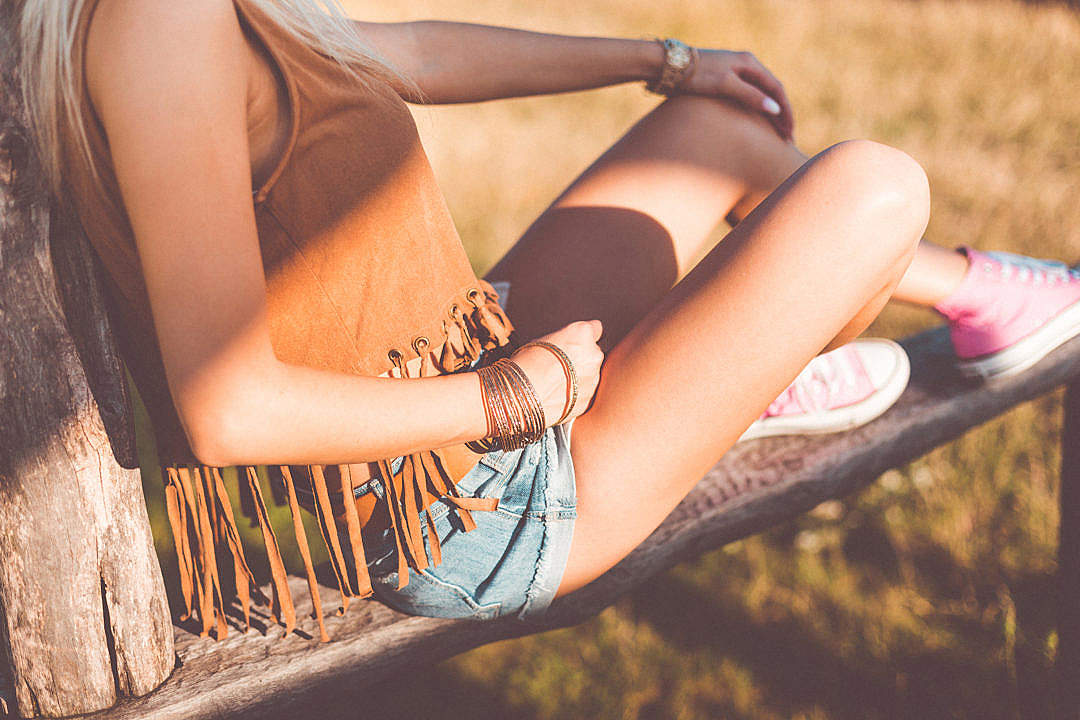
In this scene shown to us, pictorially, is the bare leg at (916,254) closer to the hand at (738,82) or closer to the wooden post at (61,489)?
the hand at (738,82)

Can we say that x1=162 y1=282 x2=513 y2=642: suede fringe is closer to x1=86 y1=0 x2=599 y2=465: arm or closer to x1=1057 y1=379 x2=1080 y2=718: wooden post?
x1=86 y1=0 x2=599 y2=465: arm

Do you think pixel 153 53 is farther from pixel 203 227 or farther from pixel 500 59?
pixel 500 59

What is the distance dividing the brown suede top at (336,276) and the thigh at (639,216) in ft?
1.06

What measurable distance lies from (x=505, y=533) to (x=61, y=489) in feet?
2.04

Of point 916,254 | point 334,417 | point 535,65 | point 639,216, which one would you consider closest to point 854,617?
point 916,254

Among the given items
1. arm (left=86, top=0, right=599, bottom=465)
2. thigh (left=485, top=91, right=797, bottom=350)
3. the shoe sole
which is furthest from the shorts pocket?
the shoe sole

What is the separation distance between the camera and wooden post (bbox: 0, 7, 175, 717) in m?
1.07

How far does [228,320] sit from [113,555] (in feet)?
1.76

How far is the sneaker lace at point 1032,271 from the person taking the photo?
1.70 meters

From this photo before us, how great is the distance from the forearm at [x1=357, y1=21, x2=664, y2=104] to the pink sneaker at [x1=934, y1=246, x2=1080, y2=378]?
77cm

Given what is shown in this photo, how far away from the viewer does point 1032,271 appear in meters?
1.72

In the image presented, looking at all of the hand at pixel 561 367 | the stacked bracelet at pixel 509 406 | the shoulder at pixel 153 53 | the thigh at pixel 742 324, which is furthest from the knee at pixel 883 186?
the shoulder at pixel 153 53

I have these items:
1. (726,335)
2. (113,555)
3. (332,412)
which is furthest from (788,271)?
(113,555)

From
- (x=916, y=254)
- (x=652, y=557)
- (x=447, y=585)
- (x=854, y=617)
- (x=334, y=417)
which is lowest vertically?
(x=854, y=617)
